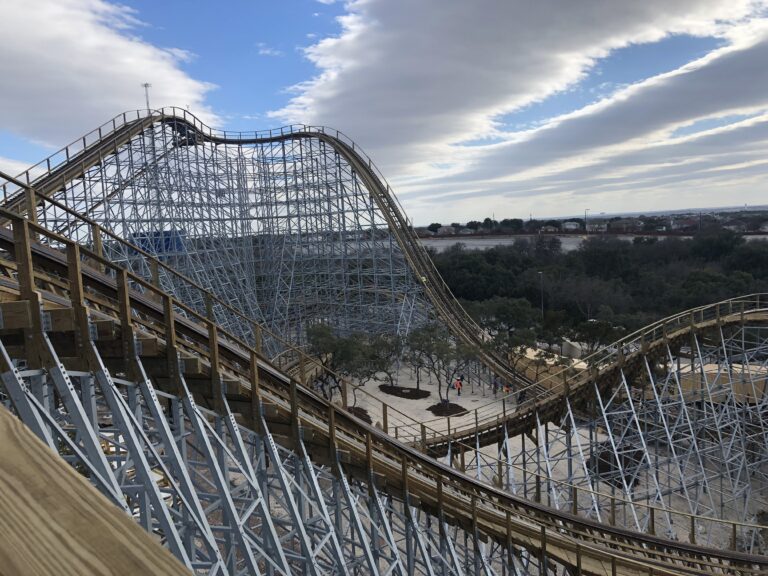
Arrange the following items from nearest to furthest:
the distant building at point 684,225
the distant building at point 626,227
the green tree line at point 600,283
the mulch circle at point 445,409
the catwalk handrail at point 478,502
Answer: the catwalk handrail at point 478,502 → the mulch circle at point 445,409 → the green tree line at point 600,283 → the distant building at point 684,225 → the distant building at point 626,227

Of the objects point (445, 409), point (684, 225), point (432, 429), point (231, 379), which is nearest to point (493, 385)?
point (445, 409)

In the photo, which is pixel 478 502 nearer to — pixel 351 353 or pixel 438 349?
pixel 351 353

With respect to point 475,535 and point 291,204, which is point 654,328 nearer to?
point 475,535

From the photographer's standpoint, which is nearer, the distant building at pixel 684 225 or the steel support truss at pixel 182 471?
the steel support truss at pixel 182 471

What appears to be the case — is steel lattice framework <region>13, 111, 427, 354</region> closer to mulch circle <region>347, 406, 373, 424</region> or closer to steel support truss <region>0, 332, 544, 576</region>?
mulch circle <region>347, 406, 373, 424</region>

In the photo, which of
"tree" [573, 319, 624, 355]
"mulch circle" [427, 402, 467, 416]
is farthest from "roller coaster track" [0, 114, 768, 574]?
"tree" [573, 319, 624, 355]

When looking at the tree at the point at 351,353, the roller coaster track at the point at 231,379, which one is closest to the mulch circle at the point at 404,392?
the tree at the point at 351,353

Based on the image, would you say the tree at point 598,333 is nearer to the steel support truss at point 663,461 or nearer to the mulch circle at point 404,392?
the mulch circle at point 404,392

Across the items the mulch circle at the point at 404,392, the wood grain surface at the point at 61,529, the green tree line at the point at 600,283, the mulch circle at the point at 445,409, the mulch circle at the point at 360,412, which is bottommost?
the mulch circle at the point at 445,409
